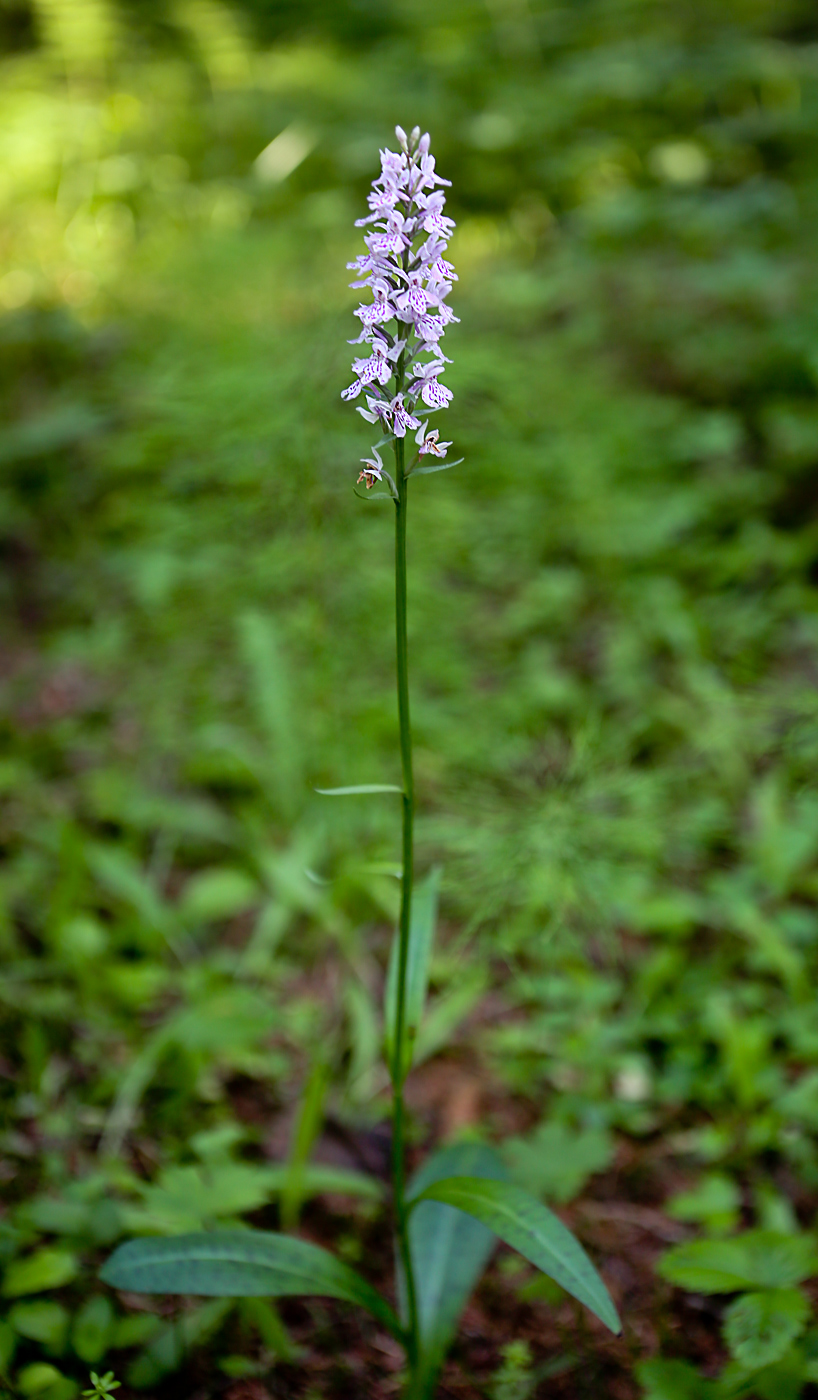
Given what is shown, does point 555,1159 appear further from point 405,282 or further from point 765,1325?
point 405,282

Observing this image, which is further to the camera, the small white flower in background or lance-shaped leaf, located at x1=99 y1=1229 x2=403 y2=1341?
lance-shaped leaf, located at x1=99 y1=1229 x2=403 y2=1341

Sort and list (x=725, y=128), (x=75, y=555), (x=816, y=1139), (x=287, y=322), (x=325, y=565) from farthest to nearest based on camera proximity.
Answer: (x=725, y=128) → (x=75, y=555) → (x=287, y=322) → (x=325, y=565) → (x=816, y=1139)

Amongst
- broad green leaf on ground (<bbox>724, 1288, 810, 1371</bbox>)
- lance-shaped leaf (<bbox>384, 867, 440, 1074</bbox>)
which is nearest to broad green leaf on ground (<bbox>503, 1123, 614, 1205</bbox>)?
broad green leaf on ground (<bbox>724, 1288, 810, 1371</bbox>)

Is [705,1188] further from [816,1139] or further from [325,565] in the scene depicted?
[325,565]

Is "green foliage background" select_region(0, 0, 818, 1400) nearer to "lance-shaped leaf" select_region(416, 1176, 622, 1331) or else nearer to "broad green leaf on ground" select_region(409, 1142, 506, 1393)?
"broad green leaf on ground" select_region(409, 1142, 506, 1393)

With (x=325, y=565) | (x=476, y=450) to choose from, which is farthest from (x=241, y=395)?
(x=476, y=450)

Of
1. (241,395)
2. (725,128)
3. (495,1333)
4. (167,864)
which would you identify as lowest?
(495,1333)
